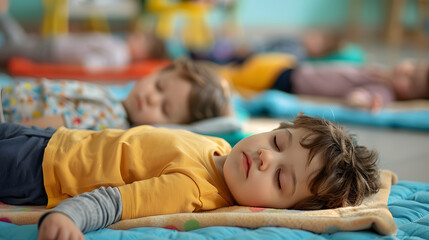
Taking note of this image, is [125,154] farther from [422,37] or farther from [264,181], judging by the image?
[422,37]

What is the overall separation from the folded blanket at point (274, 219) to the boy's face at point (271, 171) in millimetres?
39

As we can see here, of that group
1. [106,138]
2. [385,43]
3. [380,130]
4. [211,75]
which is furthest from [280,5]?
[106,138]

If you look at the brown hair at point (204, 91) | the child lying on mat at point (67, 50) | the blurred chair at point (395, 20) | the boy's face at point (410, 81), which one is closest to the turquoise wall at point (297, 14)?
the blurred chair at point (395, 20)

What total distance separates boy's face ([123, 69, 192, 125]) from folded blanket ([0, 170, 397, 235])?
2.72 feet

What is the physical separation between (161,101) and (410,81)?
6.63ft

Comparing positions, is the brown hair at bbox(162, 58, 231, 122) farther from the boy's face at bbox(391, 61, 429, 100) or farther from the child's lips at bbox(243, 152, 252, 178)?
the boy's face at bbox(391, 61, 429, 100)

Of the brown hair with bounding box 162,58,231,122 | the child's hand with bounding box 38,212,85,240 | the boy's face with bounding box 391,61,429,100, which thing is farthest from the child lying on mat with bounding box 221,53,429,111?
the child's hand with bounding box 38,212,85,240

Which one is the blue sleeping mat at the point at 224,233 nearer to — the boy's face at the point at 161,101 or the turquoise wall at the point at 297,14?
the boy's face at the point at 161,101

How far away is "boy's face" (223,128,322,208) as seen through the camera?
105 cm

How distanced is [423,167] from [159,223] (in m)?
1.26

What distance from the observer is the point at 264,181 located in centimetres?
106

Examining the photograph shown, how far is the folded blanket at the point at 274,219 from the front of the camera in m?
0.97

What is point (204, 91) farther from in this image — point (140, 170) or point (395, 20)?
point (395, 20)

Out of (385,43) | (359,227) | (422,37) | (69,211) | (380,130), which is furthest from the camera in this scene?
(385,43)
